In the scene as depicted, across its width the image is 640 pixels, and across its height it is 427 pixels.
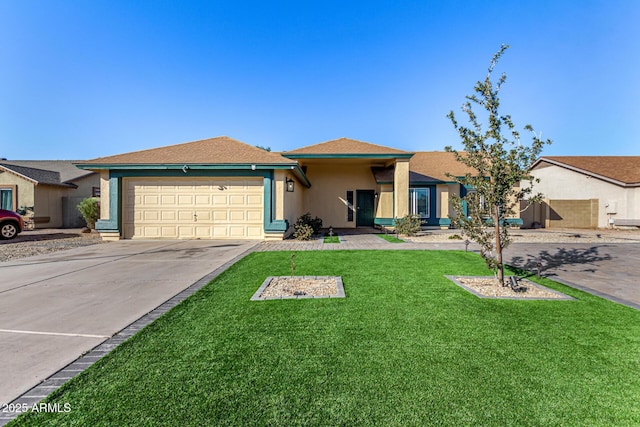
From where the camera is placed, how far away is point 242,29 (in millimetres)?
13156

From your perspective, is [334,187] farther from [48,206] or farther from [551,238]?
[48,206]

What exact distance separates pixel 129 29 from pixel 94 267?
9.26 meters

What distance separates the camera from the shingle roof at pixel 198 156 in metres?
11.7

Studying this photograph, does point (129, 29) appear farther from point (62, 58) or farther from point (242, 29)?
point (242, 29)

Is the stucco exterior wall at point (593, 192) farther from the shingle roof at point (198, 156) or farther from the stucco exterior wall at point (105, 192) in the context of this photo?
A: the stucco exterior wall at point (105, 192)

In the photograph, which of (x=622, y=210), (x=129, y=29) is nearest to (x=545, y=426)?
(x=129, y=29)

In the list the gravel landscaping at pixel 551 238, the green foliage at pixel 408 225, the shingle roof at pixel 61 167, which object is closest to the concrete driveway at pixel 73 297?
the green foliage at pixel 408 225

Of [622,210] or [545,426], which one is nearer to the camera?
[545,426]

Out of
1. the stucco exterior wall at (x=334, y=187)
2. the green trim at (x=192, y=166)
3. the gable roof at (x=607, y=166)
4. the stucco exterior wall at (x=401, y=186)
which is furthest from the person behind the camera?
the stucco exterior wall at (x=334, y=187)

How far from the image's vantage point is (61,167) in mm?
22891

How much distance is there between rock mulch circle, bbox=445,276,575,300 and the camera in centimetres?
464

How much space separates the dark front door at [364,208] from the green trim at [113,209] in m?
12.5

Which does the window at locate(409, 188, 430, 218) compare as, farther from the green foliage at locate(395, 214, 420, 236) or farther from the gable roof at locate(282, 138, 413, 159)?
the gable roof at locate(282, 138, 413, 159)

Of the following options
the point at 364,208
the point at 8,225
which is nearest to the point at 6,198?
the point at 8,225
